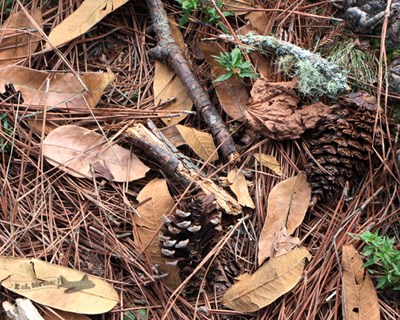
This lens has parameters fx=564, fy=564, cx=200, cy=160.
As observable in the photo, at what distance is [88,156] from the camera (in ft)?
6.74

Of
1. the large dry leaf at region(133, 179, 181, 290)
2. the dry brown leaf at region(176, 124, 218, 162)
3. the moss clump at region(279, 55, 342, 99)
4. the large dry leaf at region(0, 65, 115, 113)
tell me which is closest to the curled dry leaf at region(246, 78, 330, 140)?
the moss clump at region(279, 55, 342, 99)

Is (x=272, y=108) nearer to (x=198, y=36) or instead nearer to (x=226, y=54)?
(x=226, y=54)

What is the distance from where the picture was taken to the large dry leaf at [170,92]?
2.13 metres

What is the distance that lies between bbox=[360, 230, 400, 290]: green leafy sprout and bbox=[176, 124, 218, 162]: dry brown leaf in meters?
0.60

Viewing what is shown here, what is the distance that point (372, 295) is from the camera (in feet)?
6.03

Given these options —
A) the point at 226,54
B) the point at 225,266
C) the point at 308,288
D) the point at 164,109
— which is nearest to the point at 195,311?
the point at 225,266

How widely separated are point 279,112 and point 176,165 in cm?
42

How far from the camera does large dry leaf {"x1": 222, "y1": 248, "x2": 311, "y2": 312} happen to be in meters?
1.84

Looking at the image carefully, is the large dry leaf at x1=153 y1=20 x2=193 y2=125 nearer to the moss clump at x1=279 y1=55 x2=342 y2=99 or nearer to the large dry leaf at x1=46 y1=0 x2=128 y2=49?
the large dry leaf at x1=46 y1=0 x2=128 y2=49

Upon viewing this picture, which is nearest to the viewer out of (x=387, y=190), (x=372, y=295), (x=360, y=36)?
(x=372, y=295)

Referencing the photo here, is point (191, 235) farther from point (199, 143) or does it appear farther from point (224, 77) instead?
point (224, 77)

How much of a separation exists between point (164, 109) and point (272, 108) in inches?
16.1

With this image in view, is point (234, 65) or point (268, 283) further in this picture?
point (234, 65)

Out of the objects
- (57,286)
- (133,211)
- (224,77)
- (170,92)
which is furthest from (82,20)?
(57,286)
